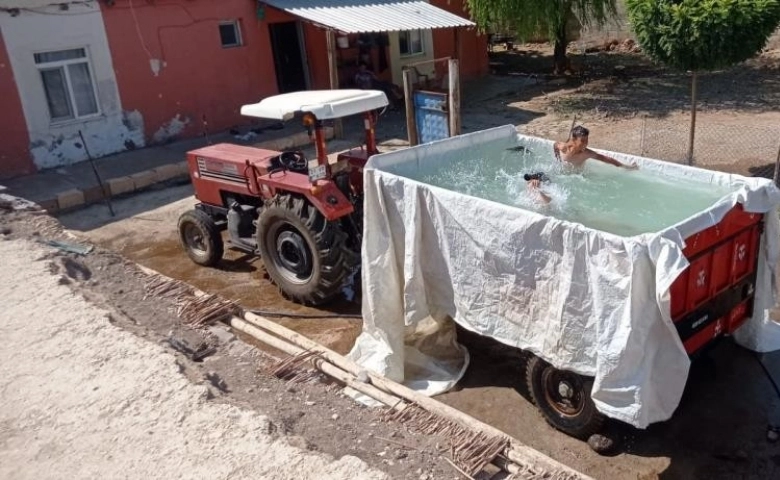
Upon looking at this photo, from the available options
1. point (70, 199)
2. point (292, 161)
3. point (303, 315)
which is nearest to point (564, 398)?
point (303, 315)

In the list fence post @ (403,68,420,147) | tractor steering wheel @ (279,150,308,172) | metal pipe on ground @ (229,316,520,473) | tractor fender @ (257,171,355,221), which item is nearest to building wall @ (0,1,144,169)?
fence post @ (403,68,420,147)

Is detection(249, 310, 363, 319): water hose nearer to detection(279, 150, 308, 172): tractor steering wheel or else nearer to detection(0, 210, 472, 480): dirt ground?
A: detection(0, 210, 472, 480): dirt ground

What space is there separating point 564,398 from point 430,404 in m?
0.97

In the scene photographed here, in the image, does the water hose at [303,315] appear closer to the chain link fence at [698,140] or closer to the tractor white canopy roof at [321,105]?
the tractor white canopy roof at [321,105]

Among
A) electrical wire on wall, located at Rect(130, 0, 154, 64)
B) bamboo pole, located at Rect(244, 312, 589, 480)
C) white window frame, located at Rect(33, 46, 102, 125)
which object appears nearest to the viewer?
bamboo pole, located at Rect(244, 312, 589, 480)

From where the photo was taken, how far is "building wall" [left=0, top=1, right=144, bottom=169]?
11.5 metres

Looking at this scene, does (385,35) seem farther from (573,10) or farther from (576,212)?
(576,212)

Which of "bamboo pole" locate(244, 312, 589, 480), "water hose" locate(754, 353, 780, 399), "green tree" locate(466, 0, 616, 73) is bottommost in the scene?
"water hose" locate(754, 353, 780, 399)

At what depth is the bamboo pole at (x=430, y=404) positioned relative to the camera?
12.9ft

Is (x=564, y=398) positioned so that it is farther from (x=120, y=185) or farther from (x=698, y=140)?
(x=120, y=185)

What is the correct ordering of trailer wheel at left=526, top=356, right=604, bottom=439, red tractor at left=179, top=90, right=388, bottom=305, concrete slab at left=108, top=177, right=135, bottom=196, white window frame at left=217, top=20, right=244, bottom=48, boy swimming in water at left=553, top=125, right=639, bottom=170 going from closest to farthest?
trailer wheel at left=526, top=356, right=604, bottom=439
boy swimming in water at left=553, top=125, right=639, bottom=170
red tractor at left=179, top=90, right=388, bottom=305
concrete slab at left=108, top=177, right=135, bottom=196
white window frame at left=217, top=20, right=244, bottom=48

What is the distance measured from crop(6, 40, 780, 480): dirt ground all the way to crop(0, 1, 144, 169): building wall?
2.16 metres

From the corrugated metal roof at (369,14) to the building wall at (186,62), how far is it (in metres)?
1.07

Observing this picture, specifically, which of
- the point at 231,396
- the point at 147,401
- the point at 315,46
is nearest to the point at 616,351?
the point at 231,396
